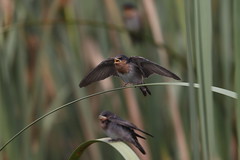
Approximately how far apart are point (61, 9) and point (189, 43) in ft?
5.15

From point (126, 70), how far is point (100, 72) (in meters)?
0.31

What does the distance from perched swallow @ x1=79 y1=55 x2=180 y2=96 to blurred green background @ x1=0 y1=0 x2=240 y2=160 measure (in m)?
0.21

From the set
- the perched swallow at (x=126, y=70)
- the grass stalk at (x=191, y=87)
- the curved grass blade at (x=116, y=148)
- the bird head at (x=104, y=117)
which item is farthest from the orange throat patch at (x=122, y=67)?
the grass stalk at (x=191, y=87)

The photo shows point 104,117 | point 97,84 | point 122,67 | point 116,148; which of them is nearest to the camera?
point 116,148

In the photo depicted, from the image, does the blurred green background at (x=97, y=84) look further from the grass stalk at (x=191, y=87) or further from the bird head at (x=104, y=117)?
the grass stalk at (x=191, y=87)

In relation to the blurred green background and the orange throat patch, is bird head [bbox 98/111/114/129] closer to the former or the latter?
the orange throat patch

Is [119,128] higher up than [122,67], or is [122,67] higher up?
[122,67]

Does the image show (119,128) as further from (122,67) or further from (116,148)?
(116,148)

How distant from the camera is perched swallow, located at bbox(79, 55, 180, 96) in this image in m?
1.57

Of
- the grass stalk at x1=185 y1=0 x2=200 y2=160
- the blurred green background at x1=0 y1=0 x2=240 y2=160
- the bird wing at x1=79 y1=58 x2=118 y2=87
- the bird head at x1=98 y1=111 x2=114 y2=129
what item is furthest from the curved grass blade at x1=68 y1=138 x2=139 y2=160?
the blurred green background at x1=0 y1=0 x2=240 y2=160

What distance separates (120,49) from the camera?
97.0 inches

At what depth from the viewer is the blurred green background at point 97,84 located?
2033 mm

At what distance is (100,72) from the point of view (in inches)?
66.0

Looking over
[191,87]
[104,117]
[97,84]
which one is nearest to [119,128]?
[104,117]
